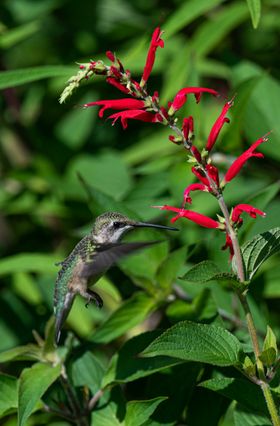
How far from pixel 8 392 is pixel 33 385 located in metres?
0.16

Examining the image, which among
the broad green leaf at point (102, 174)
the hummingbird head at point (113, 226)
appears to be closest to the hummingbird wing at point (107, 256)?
the hummingbird head at point (113, 226)

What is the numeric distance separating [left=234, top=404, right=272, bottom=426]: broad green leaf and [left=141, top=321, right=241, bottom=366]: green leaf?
27 cm

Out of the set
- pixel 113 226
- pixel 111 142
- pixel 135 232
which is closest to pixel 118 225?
pixel 113 226

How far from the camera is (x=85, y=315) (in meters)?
3.00

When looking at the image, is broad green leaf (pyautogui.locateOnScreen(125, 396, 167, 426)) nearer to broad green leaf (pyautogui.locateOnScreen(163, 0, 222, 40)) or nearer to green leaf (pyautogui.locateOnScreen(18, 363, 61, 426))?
green leaf (pyautogui.locateOnScreen(18, 363, 61, 426))

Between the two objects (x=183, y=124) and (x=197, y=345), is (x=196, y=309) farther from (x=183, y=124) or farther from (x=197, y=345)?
(x=183, y=124)

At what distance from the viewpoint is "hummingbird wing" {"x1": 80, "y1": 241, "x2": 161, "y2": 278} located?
169 cm

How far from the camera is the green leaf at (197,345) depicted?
59.8 inches

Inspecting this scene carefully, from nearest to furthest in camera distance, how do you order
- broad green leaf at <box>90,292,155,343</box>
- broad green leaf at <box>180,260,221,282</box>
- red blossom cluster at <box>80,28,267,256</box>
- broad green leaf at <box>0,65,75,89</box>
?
1. broad green leaf at <box>180,260,221,282</box>
2. red blossom cluster at <box>80,28,267,256</box>
3. broad green leaf at <box>0,65,75,89</box>
4. broad green leaf at <box>90,292,155,343</box>

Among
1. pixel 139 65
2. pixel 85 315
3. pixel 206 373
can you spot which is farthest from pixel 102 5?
pixel 206 373

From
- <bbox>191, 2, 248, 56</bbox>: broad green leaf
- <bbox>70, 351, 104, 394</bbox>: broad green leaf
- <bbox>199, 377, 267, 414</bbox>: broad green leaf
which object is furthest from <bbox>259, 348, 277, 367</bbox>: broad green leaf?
<bbox>191, 2, 248, 56</bbox>: broad green leaf

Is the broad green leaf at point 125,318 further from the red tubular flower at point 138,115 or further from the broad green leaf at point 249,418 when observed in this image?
the red tubular flower at point 138,115

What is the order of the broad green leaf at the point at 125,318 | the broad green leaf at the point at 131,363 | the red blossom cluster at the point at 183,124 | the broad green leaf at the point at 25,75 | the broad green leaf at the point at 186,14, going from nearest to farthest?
the red blossom cluster at the point at 183,124
the broad green leaf at the point at 131,363
the broad green leaf at the point at 25,75
the broad green leaf at the point at 125,318
the broad green leaf at the point at 186,14

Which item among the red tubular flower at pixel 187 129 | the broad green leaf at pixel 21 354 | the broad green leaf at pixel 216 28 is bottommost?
the broad green leaf at pixel 21 354
